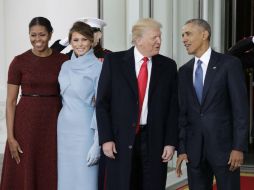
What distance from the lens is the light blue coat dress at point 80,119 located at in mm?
2801

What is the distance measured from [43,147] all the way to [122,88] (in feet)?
2.36

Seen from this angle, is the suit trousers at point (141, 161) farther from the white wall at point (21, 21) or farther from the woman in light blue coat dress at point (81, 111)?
the white wall at point (21, 21)

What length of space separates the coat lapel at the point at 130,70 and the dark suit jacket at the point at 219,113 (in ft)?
0.97

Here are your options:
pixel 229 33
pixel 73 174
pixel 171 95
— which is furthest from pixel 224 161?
pixel 229 33

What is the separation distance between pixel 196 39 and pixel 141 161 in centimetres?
72

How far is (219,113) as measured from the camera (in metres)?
2.58

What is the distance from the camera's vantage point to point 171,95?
2691mm

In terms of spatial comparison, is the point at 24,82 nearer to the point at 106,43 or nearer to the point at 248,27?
the point at 106,43

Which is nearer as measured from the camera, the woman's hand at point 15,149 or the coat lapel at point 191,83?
the coat lapel at point 191,83

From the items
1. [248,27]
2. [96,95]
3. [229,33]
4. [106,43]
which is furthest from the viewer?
[248,27]

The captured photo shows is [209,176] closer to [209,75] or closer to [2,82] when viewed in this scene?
[209,75]

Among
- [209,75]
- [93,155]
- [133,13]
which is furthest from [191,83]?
[133,13]

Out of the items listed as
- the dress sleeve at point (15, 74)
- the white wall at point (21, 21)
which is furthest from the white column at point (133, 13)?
the dress sleeve at point (15, 74)

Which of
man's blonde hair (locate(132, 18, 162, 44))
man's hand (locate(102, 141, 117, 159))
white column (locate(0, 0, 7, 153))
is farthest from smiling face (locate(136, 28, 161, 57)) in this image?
white column (locate(0, 0, 7, 153))
